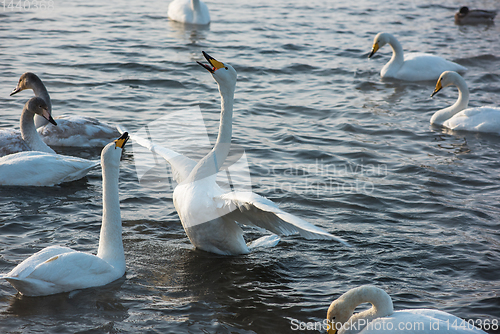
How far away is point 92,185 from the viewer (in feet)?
25.5

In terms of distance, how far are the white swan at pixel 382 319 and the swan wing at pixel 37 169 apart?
14.9 feet

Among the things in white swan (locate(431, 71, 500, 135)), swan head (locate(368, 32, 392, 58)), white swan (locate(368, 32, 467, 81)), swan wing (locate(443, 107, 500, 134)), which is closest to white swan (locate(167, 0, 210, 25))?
swan head (locate(368, 32, 392, 58))

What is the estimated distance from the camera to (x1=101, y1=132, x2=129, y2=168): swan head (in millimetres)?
5145

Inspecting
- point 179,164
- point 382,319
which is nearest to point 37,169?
point 179,164

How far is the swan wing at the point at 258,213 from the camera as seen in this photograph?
4.50 m

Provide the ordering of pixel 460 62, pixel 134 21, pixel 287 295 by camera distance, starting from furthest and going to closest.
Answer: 1. pixel 134 21
2. pixel 460 62
3. pixel 287 295

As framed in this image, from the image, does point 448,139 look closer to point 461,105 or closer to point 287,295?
point 461,105

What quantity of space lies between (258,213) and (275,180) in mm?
3014

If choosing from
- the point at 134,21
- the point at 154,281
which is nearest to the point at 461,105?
the point at 154,281

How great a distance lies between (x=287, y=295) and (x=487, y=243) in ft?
8.59

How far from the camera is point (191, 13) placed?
1769cm

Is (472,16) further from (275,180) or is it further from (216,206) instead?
(216,206)

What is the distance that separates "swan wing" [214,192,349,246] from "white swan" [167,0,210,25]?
13.2 meters

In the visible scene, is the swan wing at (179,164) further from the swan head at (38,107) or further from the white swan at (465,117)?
the white swan at (465,117)
